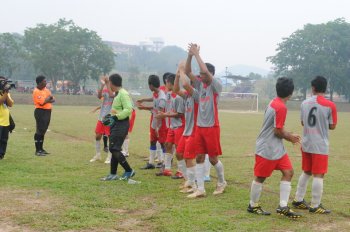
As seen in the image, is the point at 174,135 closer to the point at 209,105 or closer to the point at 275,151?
the point at 209,105

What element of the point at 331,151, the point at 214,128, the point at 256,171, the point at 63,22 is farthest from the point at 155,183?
the point at 63,22

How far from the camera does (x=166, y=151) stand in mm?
9703

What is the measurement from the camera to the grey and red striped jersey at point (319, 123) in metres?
6.75

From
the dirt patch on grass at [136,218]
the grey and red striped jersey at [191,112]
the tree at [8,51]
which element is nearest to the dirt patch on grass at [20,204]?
the dirt patch on grass at [136,218]

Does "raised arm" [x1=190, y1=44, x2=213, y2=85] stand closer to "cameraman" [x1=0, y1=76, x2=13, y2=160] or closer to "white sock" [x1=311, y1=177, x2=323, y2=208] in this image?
"white sock" [x1=311, y1=177, x2=323, y2=208]

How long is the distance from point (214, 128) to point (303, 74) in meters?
71.4

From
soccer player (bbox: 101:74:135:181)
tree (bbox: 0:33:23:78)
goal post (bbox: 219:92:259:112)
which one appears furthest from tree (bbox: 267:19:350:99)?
soccer player (bbox: 101:74:135:181)

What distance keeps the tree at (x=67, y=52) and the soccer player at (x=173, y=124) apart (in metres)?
60.5

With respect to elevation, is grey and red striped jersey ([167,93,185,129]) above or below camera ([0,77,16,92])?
below

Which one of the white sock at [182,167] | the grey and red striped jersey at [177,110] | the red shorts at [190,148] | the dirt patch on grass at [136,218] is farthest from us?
the grey and red striped jersey at [177,110]

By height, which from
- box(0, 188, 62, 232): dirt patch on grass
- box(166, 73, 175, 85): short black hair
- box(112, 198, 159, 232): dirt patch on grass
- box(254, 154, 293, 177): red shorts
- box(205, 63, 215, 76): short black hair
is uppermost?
box(205, 63, 215, 76): short black hair

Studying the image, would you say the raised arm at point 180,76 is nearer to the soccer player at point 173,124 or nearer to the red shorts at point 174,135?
the soccer player at point 173,124

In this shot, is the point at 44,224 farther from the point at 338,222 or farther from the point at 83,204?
the point at 338,222

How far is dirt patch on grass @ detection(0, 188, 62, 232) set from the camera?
5841mm
